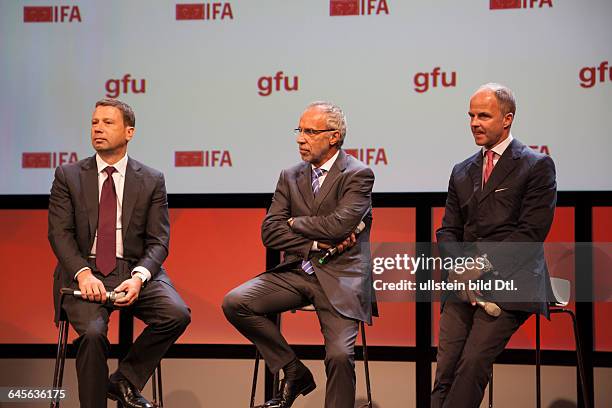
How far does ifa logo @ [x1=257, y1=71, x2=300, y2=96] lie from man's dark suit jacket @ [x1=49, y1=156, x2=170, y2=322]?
1082 millimetres

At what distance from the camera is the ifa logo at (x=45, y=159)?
4.91m

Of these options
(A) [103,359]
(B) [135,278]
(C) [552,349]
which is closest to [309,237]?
(B) [135,278]

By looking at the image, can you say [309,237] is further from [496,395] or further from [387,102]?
[496,395]

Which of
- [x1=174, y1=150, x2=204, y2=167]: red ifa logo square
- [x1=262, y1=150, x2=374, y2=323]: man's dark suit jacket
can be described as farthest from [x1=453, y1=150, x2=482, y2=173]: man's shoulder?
[x1=174, y1=150, x2=204, y2=167]: red ifa logo square

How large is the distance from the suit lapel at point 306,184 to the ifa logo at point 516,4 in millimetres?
1576

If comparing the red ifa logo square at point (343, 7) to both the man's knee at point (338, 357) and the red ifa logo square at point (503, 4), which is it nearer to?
the red ifa logo square at point (503, 4)

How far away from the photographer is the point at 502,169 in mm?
3570

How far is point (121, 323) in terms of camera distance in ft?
16.3

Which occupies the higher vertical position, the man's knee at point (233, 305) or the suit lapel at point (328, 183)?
the suit lapel at point (328, 183)

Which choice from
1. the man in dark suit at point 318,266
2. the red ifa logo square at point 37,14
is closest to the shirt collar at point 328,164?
the man in dark suit at point 318,266

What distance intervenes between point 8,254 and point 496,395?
3.07 metres

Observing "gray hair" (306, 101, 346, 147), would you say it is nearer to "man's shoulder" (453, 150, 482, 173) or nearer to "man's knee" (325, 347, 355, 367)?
"man's shoulder" (453, 150, 482, 173)

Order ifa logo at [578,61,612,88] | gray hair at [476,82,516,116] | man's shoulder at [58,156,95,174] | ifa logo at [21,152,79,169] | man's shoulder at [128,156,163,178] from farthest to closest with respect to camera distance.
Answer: ifa logo at [21,152,79,169] → ifa logo at [578,61,612,88] → man's shoulder at [128,156,163,178] → man's shoulder at [58,156,95,174] → gray hair at [476,82,516,116]

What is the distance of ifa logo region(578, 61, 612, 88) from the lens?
455cm
